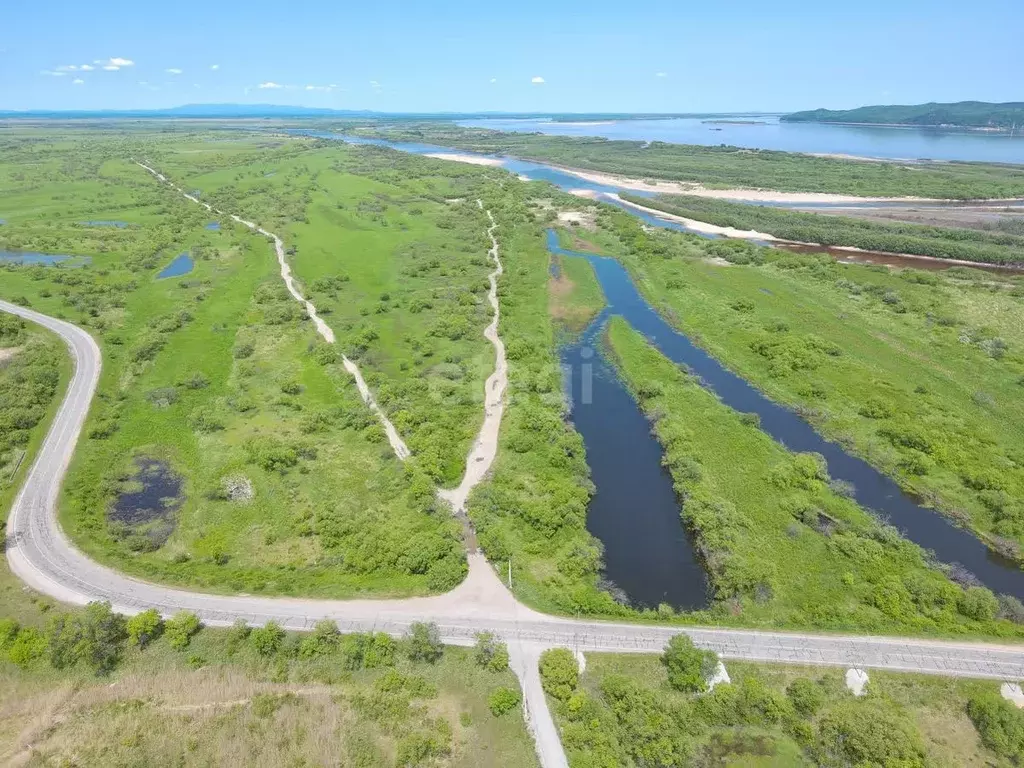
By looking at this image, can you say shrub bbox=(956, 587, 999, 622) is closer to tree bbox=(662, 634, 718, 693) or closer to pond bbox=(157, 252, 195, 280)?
tree bbox=(662, 634, 718, 693)

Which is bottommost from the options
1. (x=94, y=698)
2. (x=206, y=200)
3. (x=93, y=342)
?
(x=94, y=698)

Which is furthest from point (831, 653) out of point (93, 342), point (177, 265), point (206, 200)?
point (206, 200)

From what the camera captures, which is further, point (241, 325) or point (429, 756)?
point (241, 325)

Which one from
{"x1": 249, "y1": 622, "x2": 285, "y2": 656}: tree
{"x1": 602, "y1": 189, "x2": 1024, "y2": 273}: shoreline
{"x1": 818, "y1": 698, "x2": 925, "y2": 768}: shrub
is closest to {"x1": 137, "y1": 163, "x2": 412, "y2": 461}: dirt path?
{"x1": 249, "y1": 622, "x2": 285, "y2": 656}: tree

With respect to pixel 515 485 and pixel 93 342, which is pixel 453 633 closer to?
pixel 515 485

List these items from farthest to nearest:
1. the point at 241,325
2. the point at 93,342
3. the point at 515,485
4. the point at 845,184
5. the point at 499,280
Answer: the point at 845,184
the point at 499,280
the point at 241,325
the point at 93,342
the point at 515,485

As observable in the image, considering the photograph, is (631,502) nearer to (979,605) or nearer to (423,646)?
(423,646)

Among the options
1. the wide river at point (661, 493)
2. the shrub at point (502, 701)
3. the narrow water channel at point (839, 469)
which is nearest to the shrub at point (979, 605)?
the narrow water channel at point (839, 469)
